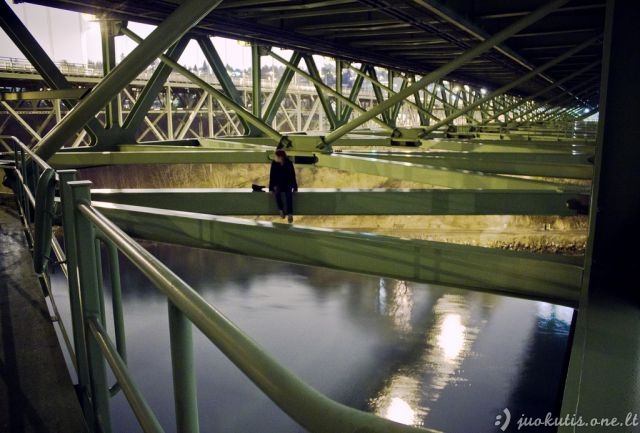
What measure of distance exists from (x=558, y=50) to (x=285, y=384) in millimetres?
11614

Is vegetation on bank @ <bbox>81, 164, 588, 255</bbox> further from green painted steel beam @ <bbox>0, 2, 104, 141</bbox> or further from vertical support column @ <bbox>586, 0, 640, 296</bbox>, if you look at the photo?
vertical support column @ <bbox>586, 0, 640, 296</bbox>

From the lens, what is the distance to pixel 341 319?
20359mm

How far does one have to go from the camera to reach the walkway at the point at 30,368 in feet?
7.14

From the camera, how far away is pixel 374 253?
334 cm

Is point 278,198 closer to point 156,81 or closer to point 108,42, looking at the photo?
point 156,81

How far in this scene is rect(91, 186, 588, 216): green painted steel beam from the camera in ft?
16.2

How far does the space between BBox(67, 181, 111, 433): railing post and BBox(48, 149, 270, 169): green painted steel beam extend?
195 inches

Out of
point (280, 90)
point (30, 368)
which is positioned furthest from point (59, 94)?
point (280, 90)

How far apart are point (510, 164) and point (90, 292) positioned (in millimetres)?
5507

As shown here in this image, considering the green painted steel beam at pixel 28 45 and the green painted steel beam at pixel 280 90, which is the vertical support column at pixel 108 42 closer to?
the green painted steel beam at pixel 28 45

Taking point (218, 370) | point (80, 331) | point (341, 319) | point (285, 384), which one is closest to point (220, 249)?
point (80, 331)

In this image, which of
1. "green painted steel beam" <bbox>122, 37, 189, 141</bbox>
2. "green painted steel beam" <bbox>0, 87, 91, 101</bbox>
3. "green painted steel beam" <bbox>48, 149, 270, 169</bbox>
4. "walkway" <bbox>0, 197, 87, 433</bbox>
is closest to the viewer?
"walkway" <bbox>0, 197, 87, 433</bbox>

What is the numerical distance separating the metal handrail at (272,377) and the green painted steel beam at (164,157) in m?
6.15

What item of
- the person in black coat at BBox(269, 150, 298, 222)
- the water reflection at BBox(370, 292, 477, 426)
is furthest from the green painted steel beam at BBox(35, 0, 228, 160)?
the water reflection at BBox(370, 292, 477, 426)
